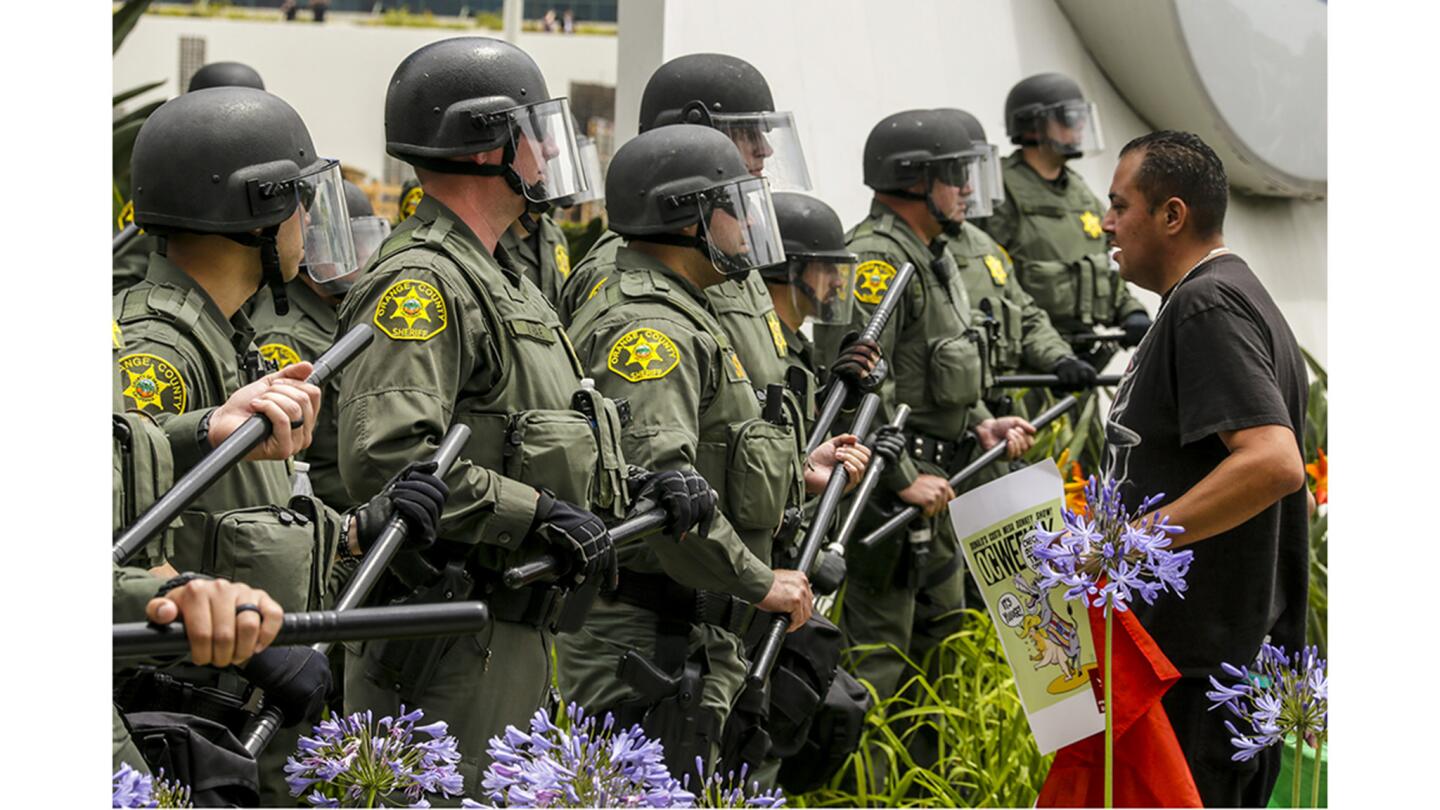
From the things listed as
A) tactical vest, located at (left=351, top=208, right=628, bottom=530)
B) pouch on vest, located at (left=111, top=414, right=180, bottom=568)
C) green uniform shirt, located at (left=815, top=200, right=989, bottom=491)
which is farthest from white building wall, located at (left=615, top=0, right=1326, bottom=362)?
pouch on vest, located at (left=111, top=414, right=180, bottom=568)

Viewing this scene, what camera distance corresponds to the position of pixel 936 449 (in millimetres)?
6789

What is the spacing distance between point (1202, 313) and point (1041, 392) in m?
4.16

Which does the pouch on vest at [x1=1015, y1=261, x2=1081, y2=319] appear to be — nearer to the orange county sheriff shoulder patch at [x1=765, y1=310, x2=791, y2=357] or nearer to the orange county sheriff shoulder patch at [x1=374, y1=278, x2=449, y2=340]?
the orange county sheriff shoulder patch at [x1=765, y1=310, x2=791, y2=357]

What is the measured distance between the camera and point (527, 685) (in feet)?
13.2

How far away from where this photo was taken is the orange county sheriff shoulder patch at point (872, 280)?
6656mm

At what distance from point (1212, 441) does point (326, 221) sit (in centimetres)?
189

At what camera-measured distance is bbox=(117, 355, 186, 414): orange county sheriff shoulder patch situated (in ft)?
11.5

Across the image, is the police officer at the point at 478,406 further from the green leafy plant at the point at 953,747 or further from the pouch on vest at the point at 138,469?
the green leafy plant at the point at 953,747

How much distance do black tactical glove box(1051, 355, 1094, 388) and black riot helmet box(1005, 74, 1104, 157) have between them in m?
1.52

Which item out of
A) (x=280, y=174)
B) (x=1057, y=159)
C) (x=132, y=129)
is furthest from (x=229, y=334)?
(x=1057, y=159)

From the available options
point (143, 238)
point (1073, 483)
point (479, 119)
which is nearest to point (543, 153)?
→ point (479, 119)

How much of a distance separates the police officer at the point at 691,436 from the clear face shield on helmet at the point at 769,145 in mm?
1157

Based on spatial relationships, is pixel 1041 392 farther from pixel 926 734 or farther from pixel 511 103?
pixel 511 103

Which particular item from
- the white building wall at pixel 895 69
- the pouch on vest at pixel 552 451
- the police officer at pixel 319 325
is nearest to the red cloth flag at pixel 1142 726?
the pouch on vest at pixel 552 451
